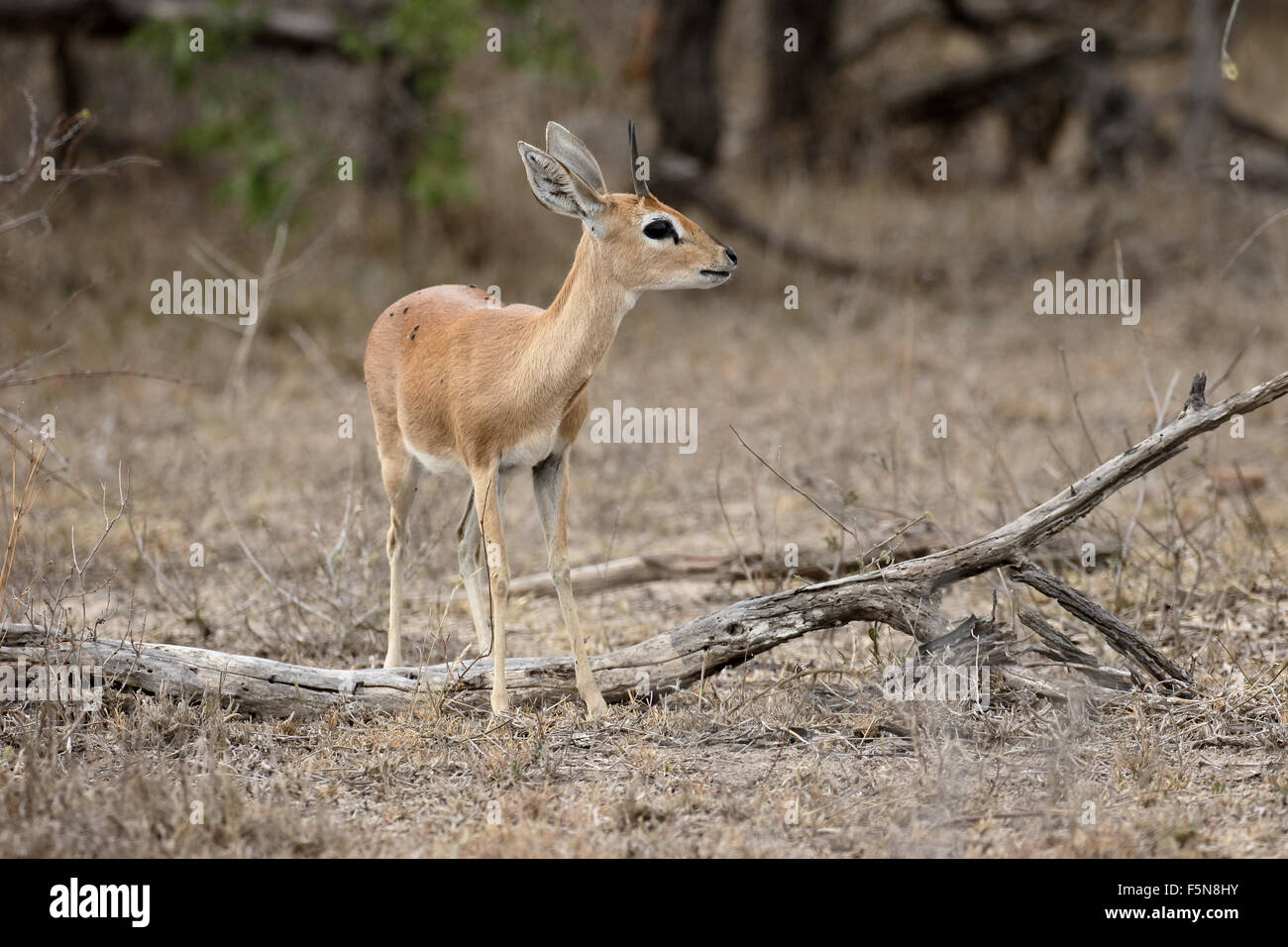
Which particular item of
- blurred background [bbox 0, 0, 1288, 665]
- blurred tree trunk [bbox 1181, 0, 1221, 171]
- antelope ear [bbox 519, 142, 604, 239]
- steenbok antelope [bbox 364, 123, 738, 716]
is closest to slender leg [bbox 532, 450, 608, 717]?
steenbok antelope [bbox 364, 123, 738, 716]

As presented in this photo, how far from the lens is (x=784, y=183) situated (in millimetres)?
15094

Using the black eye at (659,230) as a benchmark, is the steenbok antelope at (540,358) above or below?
below

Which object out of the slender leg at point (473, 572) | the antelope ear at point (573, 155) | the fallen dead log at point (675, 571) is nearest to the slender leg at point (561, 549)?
the slender leg at point (473, 572)

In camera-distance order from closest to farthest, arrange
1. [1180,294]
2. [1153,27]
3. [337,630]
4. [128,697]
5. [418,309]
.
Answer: [128,697] → [418,309] → [337,630] → [1180,294] → [1153,27]

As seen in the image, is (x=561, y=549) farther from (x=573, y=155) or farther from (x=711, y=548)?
(x=711, y=548)

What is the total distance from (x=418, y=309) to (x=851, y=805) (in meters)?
2.40

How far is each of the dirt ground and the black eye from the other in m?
1.55

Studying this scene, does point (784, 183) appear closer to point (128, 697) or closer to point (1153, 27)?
point (1153, 27)

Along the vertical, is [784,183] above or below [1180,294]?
above

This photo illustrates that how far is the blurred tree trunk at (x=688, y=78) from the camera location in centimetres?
1395

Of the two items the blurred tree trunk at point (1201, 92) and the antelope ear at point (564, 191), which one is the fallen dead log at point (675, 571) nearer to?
the antelope ear at point (564, 191)

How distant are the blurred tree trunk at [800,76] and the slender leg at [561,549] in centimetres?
1173

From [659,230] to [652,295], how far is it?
8.71 meters

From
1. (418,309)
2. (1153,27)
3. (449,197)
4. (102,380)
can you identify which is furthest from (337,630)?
(1153,27)
